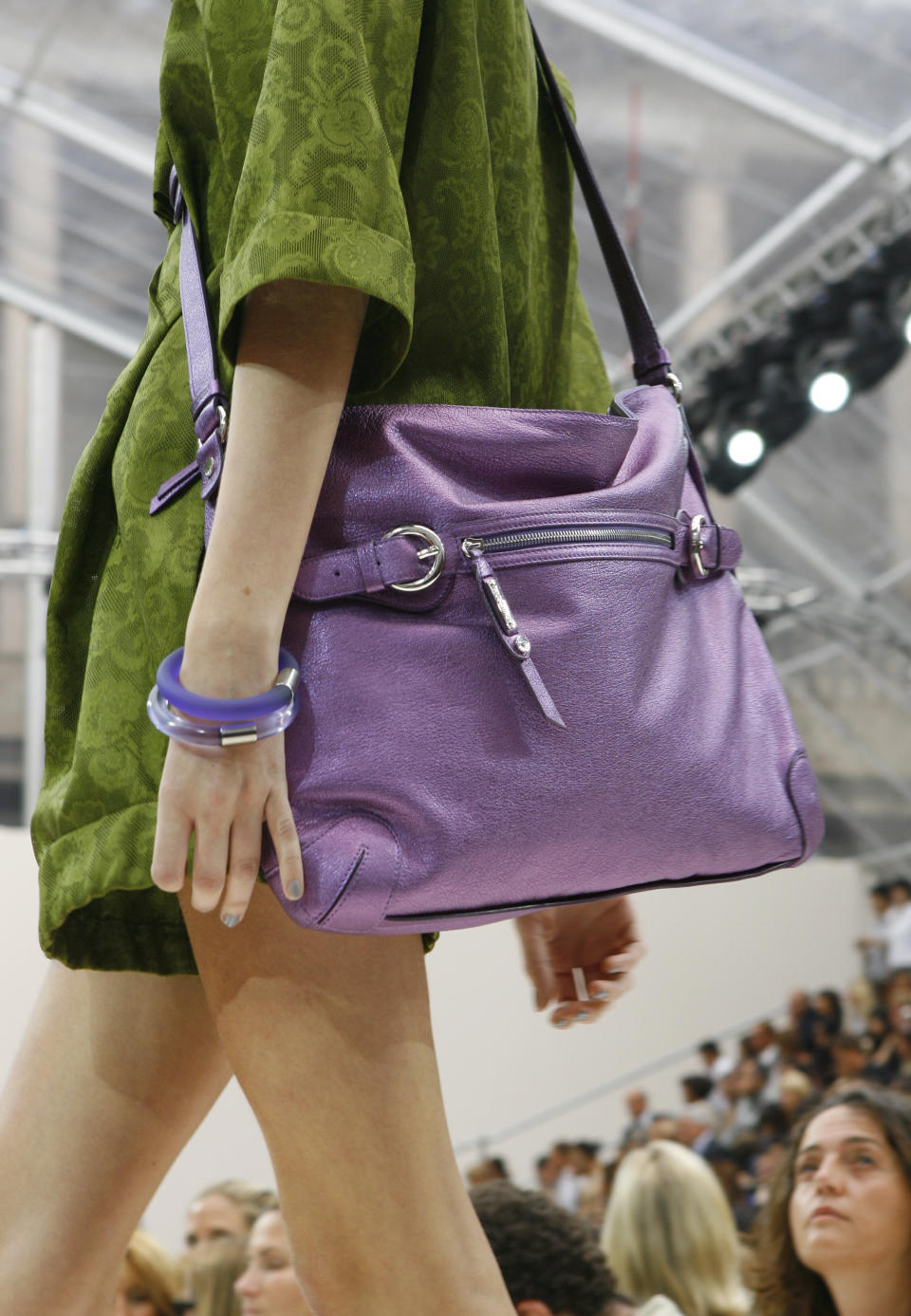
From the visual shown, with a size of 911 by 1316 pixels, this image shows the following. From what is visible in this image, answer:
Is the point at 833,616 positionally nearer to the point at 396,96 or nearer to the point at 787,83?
the point at 787,83

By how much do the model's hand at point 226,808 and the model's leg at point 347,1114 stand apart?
0.06 metres

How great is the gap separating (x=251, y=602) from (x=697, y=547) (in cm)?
27

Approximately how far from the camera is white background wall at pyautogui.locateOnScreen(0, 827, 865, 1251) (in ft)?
24.9

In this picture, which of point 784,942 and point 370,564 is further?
point 784,942

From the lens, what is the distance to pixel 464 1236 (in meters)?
0.80

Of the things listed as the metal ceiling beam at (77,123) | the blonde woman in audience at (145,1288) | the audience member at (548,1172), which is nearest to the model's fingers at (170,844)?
the blonde woman in audience at (145,1288)

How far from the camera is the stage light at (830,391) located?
6551 millimetres

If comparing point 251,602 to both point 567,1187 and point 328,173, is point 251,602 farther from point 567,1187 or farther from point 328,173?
point 567,1187

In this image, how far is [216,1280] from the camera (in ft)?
9.32

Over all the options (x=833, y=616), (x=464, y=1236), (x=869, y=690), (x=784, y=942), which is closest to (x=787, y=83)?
(x=833, y=616)

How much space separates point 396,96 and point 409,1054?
50 centimetres

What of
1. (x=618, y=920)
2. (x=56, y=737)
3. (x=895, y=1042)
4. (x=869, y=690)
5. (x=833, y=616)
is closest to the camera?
(x=56, y=737)

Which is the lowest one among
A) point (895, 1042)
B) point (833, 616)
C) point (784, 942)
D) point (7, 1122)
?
point (7, 1122)

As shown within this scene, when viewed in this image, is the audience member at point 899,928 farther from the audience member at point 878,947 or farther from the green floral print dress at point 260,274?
the green floral print dress at point 260,274
